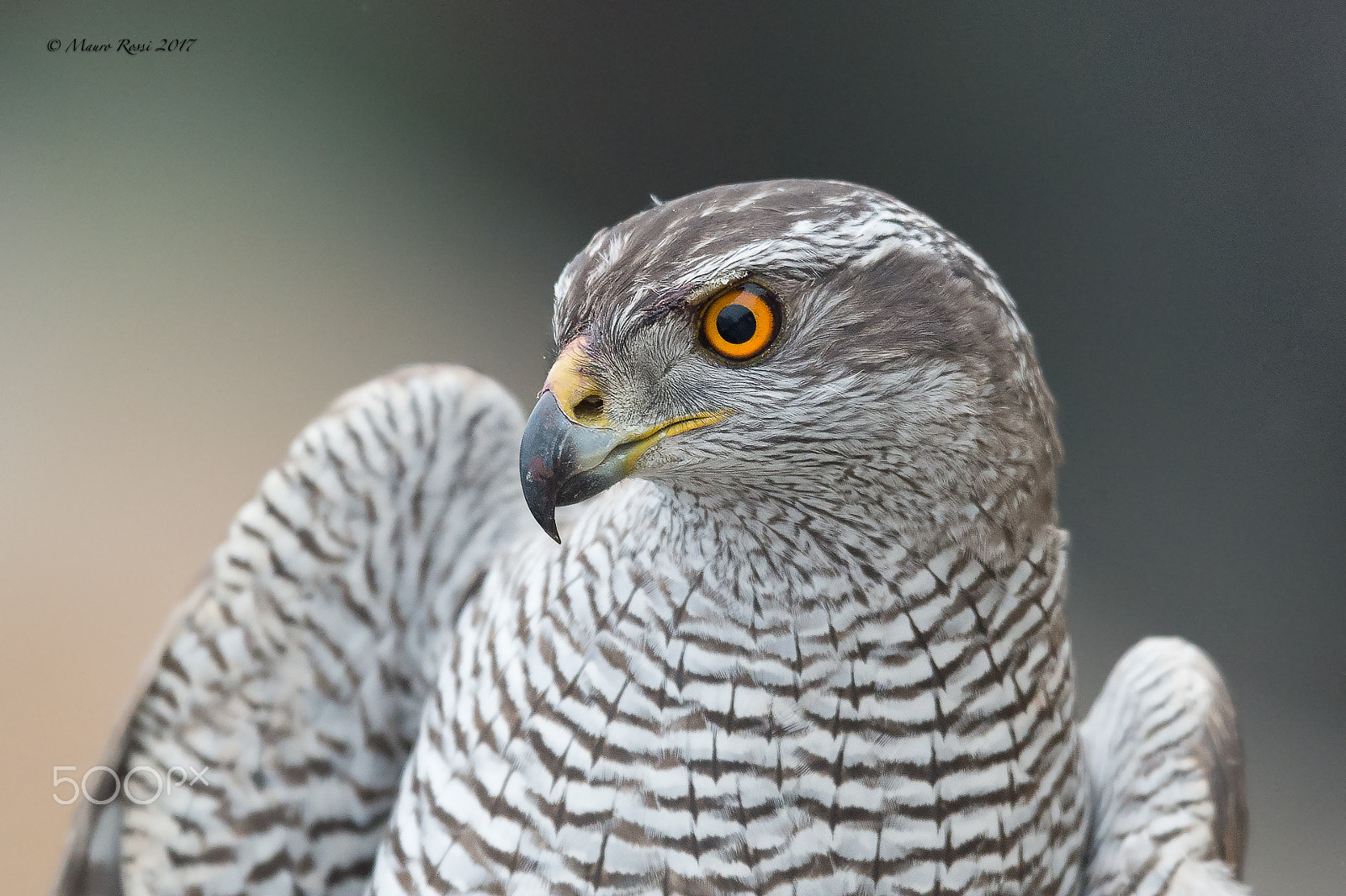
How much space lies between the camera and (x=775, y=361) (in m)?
0.84

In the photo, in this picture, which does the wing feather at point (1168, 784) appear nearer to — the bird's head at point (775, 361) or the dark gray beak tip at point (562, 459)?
the bird's head at point (775, 361)

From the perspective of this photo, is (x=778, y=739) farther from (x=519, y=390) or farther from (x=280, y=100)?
(x=519, y=390)

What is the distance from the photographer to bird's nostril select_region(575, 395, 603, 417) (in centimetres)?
86

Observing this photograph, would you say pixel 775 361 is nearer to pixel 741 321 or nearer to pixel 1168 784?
pixel 741 321

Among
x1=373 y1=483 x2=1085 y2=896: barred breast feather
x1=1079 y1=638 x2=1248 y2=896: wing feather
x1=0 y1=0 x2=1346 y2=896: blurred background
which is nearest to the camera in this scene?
x1=373 y1=483 x2=1085 y2=896: barred breast feather

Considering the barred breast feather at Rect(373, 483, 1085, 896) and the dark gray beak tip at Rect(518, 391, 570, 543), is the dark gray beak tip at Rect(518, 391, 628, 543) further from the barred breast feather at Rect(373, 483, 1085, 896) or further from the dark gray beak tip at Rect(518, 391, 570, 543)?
the barred breast feather at Rect(373, 483, 1085, 896)

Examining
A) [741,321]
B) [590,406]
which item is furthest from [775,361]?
[590,406]

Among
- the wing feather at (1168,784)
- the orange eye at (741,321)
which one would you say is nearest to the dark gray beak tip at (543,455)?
the orange eye at (741,321)

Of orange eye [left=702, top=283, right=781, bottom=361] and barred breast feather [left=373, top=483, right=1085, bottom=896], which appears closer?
orange eye [left=702, top=283, right=781, bottom=361]

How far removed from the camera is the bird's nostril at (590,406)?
0.86m

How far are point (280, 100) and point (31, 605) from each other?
96 cm

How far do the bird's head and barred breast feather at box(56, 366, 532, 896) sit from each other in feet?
1.76

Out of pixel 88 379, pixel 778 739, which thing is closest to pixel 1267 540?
pixel 778 739

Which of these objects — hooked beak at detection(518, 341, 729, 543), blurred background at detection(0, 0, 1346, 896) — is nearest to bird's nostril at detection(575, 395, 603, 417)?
hooked beak at detection(518, 341, 729, 543)
